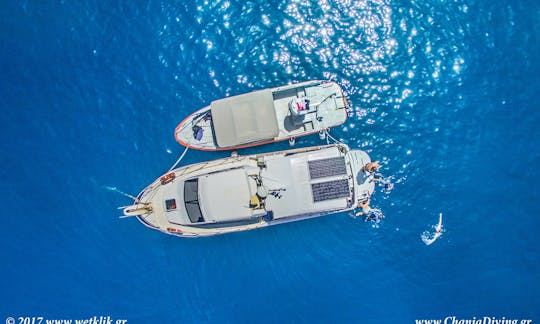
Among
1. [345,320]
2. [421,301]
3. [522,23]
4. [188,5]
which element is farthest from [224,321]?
[522,23]

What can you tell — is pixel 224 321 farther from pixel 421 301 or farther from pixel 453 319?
pixel 453 319

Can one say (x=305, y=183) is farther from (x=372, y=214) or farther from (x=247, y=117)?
(x=372, y=214)

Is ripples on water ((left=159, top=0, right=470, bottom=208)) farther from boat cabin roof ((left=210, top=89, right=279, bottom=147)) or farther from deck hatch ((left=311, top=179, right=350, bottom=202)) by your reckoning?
deck hatch ((left=311, top=179, right=350, bottom=202))

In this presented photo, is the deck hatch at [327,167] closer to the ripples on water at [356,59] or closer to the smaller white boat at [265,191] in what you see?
the smaller white boat at [265,191]

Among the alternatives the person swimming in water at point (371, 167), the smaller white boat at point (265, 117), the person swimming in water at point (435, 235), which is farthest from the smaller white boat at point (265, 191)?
the person swimming in water at point (435, 235)

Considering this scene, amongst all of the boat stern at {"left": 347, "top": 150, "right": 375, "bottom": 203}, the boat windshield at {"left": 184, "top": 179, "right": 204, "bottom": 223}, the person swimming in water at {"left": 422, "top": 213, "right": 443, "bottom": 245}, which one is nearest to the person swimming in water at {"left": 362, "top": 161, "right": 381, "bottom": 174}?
the boat stern at {"left": 347, "top": 150, "right": 375, "bottom": 203}
